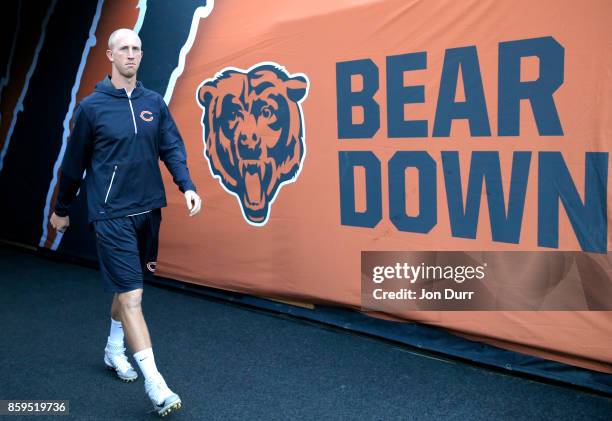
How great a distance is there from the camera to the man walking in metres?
2.26

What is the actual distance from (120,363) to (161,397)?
501 mm

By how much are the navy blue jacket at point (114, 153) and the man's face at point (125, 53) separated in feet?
0.28

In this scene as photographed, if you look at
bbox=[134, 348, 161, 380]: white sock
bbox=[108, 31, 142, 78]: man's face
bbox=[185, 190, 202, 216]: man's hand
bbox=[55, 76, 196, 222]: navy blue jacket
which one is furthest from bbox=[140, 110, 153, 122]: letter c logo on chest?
bbox=[134, 348, 161, 380]: white sock

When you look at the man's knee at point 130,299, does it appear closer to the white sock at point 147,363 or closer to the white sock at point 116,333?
the white sock at point 147,363

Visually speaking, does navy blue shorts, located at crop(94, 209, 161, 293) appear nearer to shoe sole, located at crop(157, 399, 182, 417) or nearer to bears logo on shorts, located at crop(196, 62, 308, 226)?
shoe sole, located at crop(157, 399, 182, 417)

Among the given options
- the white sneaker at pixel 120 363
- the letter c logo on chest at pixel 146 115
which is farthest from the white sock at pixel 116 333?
the letter c logo on chest at pixel 146 115

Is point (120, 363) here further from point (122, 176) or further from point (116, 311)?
point (122, 176)

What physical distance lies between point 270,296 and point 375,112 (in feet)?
3.77

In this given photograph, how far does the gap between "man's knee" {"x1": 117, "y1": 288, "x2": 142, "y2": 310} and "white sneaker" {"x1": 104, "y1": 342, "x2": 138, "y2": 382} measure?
1.33ft

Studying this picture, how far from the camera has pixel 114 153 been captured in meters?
2.29

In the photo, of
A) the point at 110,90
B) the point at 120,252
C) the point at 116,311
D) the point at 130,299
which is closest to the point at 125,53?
the point at 110,90

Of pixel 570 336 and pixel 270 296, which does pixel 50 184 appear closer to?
pixel 270 296

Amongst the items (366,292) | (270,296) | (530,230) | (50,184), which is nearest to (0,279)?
(50,184)

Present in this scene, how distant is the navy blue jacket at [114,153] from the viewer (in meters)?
2.27
